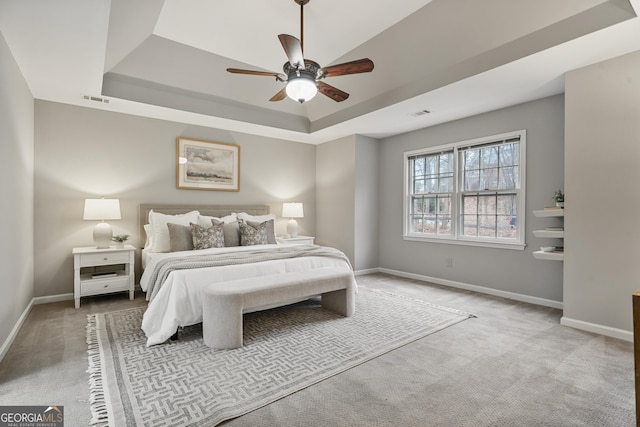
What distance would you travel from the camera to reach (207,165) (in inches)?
201

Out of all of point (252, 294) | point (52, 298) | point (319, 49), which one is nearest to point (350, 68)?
point (319, 49)

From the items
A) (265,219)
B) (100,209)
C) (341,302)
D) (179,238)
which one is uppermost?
(100,209)

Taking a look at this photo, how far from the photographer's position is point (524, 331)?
3045 millimetres

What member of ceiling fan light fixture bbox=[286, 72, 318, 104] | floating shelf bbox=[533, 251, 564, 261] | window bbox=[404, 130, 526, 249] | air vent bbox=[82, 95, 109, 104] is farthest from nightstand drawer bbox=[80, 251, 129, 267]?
floating shelf bbox=[533, 251, 564, 261]

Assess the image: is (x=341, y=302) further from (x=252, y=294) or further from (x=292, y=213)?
(x=292, y=213)

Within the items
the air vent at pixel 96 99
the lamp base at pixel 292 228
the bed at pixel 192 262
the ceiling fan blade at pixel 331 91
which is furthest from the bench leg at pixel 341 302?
the air vent at pixel 96 99

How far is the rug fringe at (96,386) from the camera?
1717 mm

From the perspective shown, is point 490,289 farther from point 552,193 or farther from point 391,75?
point 391,75

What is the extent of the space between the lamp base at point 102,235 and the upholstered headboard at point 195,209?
0.56 metres

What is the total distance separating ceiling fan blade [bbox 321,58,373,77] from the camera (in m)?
2.58

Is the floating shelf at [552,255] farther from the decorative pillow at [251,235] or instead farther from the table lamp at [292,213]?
the table lamp at [292,213]

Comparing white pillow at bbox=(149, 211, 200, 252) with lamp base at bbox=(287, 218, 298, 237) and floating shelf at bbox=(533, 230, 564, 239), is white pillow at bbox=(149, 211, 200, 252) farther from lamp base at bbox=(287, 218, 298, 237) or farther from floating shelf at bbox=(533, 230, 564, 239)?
floating shelf at bbox=(533, 230, 564, 239)

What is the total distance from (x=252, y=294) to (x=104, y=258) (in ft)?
7.71

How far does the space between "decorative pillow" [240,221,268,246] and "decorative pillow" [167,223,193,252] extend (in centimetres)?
70
